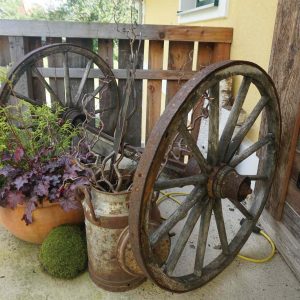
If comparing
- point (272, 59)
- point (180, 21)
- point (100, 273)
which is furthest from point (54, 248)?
point (180, 21)

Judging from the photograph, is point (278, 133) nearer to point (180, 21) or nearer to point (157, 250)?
point (157, 250)

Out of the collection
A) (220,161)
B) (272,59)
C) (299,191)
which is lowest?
(299,191)

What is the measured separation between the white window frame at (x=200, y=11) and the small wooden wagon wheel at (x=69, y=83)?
1361 millimetres

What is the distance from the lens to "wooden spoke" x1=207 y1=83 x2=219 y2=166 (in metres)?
1.37

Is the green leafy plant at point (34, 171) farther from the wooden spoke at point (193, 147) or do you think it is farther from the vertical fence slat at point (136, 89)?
the vertical fence slat at point (136, 89)

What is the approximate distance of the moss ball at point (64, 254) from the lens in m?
1.72

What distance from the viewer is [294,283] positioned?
1.79m

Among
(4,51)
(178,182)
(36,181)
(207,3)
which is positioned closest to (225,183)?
(178,182)

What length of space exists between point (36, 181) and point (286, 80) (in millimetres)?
1597

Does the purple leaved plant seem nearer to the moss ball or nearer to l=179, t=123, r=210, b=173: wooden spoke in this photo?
the moss ball

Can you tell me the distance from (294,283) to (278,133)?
85 centimetres

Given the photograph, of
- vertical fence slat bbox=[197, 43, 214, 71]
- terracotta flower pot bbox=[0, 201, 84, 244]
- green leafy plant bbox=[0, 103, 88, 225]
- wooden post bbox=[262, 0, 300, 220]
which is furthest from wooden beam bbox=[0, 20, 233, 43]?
terracotta flower pot bbox=[0, 201, 84, 244]

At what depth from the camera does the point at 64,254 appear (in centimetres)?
174

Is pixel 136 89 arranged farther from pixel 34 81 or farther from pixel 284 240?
pixel 284 240
